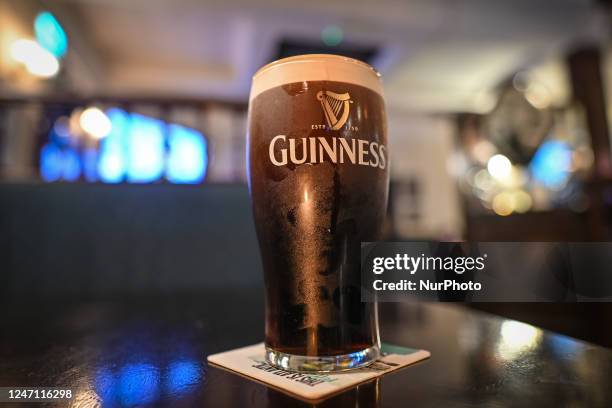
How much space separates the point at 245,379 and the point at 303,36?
215 inches

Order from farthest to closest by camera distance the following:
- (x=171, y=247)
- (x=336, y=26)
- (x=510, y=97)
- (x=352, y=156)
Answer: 1. (x=336, y=26)
2. (x=510, y=97)
3. (x=171, y=247)
4. (x=352, y=156)

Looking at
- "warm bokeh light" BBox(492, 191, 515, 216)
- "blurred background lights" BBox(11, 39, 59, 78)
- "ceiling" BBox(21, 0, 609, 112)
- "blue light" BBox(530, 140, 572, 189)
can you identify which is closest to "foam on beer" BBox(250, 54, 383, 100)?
"ceiling" BBox(21, 0, 609, 112)

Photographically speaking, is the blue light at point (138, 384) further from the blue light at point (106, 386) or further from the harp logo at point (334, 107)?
the harp logo at point (334, 107)

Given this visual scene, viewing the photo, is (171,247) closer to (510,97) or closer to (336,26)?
(510,97)

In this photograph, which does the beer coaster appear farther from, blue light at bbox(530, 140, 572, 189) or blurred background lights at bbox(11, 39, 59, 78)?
blue light at bbox(530, 140, 572, 189)

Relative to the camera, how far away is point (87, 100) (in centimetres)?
177

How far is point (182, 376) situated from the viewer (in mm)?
373

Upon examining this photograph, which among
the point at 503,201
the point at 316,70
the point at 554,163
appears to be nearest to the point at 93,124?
the point at 316,70

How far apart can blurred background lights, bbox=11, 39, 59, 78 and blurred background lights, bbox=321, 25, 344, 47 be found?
320cm

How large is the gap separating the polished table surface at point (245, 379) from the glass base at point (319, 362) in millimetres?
39

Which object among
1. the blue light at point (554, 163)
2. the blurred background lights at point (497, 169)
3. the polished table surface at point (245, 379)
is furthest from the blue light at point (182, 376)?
the blurred background lights at point (497, 169)

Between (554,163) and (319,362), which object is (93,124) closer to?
(319,362)

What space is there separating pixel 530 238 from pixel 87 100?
2.77 m

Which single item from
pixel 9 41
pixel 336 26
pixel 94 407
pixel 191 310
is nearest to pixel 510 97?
pixel 336 26
